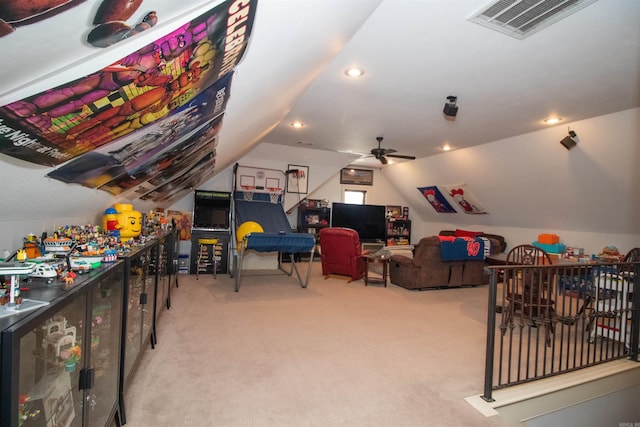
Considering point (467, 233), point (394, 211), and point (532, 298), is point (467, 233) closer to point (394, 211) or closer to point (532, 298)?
point (394, 211)

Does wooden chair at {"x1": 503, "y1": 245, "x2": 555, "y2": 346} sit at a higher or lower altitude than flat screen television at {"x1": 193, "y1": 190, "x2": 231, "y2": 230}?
lower

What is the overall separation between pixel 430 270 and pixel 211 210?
449 cm

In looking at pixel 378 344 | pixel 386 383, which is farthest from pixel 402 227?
pixel 386 383

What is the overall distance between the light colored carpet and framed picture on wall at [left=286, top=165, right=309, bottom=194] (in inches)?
130

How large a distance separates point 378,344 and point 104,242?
8.46ft

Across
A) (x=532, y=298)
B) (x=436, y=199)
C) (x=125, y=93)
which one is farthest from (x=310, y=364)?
(x=436, y=199)

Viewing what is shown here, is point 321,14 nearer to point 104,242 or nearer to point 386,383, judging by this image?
point 104,242

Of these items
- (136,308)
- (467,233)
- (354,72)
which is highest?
(354,72)

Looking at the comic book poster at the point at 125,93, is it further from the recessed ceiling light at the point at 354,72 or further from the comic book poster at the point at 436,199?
the comic book poster at the point at 436,199

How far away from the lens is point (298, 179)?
24.1ft

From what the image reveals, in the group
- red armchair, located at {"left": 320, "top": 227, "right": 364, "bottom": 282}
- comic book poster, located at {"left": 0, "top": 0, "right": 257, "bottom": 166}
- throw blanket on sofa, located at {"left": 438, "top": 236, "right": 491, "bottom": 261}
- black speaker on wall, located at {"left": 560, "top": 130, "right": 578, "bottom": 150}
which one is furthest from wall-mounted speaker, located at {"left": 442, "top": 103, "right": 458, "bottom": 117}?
comic book poster, located at {"left": 0, "top": 0, "right": 257, "bottom": 166}

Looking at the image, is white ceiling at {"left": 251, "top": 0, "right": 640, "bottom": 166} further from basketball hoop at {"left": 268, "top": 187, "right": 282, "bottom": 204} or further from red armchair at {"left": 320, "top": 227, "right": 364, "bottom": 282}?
basketball hoop at {"left": 268, "top": 187, "right": 282, "bottom": 204}

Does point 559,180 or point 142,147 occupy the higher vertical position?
point 559,180

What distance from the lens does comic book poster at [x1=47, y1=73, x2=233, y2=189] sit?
155 centimetres
